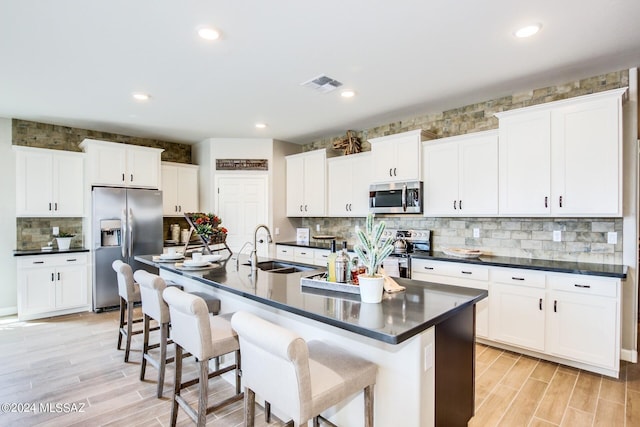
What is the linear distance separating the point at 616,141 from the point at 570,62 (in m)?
0.81

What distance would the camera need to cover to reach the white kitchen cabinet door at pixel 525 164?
3.27 m

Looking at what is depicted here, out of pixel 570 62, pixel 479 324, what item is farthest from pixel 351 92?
pixel 479 324

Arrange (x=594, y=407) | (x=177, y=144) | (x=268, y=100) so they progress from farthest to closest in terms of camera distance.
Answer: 1. (x=177, y=144)
2. (x=268, y=100)
3. (x=594, y=407)

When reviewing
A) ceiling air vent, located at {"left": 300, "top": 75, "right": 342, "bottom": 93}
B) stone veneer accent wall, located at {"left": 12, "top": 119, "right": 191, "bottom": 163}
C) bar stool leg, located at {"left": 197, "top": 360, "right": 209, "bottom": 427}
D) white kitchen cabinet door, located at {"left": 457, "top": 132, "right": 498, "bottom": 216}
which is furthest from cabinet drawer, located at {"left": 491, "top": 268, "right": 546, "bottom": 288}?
stone veneer accent wall, located at {"left": 12, "top": 119, "right": 191, "bottom": 163}

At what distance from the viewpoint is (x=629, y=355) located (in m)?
3.11

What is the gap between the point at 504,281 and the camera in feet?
10.9

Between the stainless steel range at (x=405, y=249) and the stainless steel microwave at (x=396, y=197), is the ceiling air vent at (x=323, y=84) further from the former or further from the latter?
the stainless steel range at (x=405, y=249)

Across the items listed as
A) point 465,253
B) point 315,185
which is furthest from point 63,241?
point 465,253

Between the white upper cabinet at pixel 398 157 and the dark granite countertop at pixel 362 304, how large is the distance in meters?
2.36

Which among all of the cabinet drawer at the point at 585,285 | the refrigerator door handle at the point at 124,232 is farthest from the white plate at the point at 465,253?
the refrigerator door handle at the point at 124,232

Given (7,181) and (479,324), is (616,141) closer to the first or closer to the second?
(479,324)

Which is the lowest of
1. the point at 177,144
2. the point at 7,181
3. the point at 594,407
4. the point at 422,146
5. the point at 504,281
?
the point at 594,407

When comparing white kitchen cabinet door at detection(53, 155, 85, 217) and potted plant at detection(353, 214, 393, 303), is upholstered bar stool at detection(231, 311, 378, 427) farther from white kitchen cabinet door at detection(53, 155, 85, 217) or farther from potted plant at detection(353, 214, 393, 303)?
white kitchen cabinet door at detection(53, 155, 85, 217)

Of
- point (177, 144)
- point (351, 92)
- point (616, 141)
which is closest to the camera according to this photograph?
point (616, 141)
